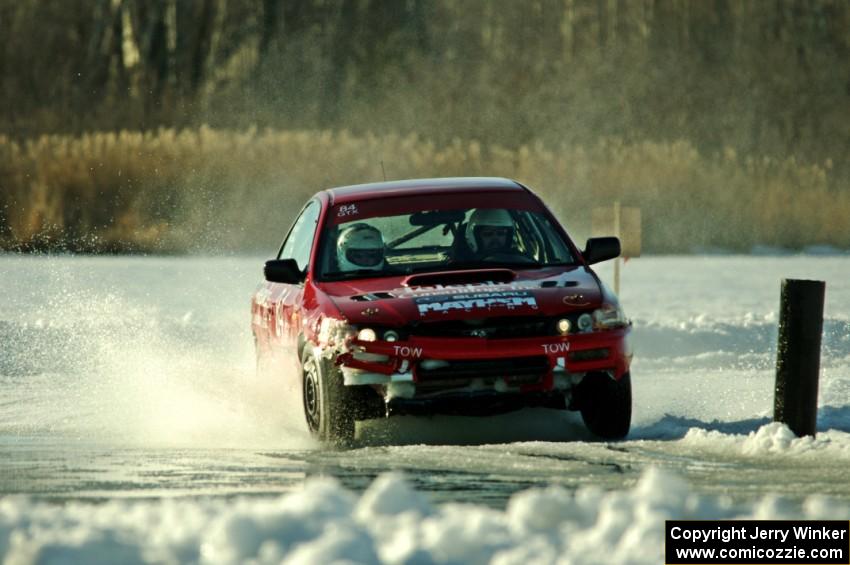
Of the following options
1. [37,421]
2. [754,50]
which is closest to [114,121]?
[754,50]

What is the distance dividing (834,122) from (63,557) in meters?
51.3

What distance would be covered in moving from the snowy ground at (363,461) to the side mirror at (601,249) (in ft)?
3.29

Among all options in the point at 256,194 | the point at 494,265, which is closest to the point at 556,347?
the point at 494,265

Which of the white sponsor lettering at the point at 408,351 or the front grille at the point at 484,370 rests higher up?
the white sponsor lettering at the point at 408,351

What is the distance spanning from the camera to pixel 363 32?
216 feet

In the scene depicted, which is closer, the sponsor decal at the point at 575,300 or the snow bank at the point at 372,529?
the snow bank at the point at 372,529

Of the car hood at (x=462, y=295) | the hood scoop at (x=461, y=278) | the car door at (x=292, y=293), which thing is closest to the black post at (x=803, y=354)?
the car hood at (x=462, y=295)

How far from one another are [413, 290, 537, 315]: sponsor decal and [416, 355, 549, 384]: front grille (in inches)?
11.4

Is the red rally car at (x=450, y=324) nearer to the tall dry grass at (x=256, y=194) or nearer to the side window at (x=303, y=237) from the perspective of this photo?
the side window at (x=303, y=237)

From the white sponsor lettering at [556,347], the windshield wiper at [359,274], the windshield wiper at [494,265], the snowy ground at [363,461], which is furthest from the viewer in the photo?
the windshield wiper at [494,265]

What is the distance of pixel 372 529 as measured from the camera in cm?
605

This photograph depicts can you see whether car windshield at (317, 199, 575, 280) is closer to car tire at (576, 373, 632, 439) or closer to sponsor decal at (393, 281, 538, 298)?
sponsor decal at (393, 281, 538, 298)

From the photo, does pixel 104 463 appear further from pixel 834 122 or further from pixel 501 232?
pixel 834 122

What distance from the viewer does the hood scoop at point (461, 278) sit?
32.7ft
